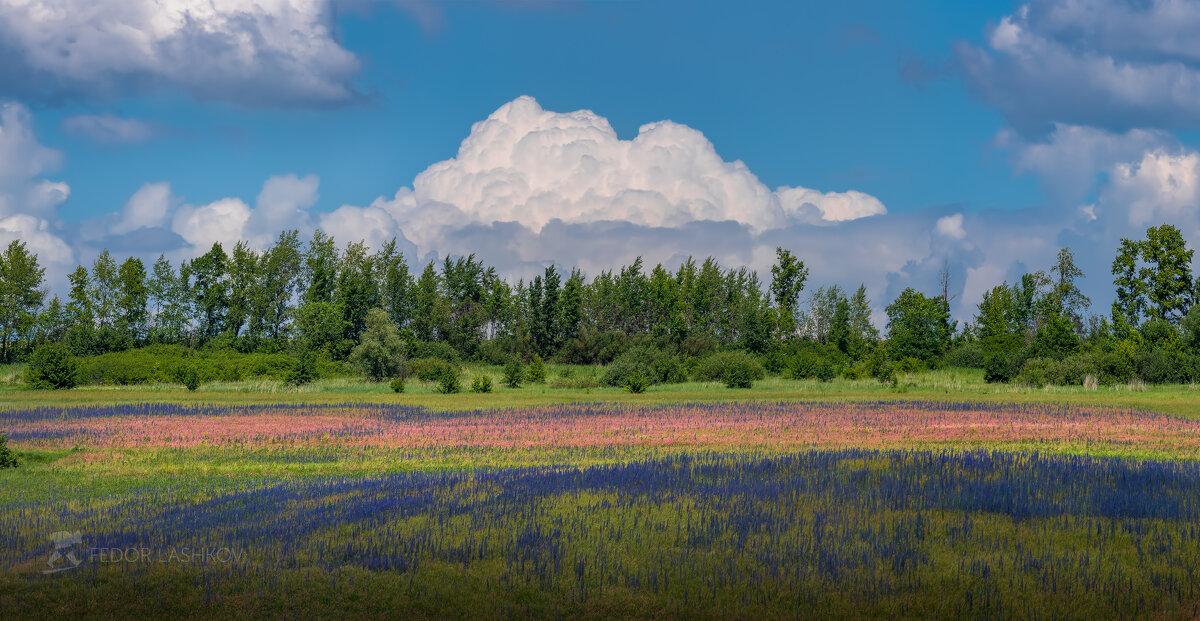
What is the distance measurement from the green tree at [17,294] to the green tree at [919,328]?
104457 mm

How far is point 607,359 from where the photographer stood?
117 meters

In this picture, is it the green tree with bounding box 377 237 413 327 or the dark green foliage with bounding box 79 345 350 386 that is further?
the green tree with bounding box 377 237 413 327

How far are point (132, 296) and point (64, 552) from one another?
11107 cm

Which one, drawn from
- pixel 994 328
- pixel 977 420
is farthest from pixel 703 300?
pixel 977 420

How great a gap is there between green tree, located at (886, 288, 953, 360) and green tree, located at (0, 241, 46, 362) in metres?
104

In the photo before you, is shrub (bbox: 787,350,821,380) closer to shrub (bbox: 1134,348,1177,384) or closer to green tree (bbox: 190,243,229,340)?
shrub (bbox: 1134,348,1177,384)

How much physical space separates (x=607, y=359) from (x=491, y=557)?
342 feet

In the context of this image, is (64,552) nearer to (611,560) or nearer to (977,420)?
(611,560)

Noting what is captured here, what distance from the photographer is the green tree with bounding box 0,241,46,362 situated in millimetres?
101500

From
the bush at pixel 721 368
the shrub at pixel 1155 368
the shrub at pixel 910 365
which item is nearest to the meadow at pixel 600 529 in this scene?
the bush at pixel 721 368

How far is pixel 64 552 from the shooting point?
12.5m

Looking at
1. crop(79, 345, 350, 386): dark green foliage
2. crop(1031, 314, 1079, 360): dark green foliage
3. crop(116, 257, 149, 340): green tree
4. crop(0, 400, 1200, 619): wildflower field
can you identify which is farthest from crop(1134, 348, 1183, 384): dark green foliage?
crop(116, 257, 149, 340): green tree

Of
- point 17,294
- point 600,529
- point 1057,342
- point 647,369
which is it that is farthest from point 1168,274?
point 17,294

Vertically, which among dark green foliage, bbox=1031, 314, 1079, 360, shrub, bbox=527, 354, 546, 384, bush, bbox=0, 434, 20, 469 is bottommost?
bush, bbox=0, 434, 20, 469
